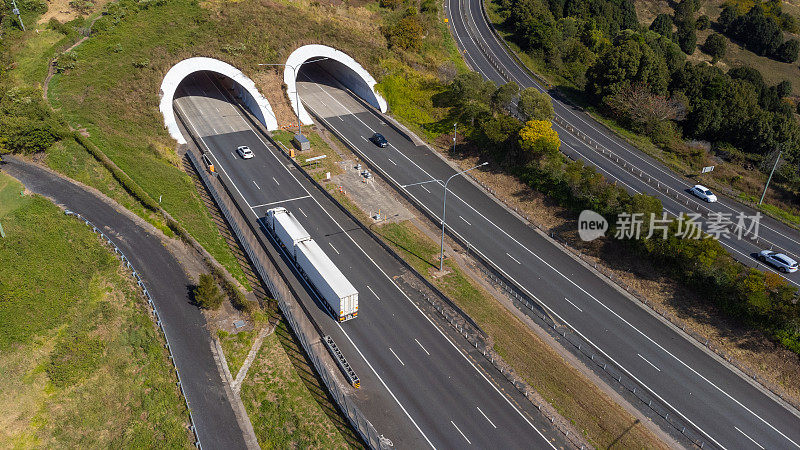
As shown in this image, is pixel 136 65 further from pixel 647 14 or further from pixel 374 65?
pixel 647 14

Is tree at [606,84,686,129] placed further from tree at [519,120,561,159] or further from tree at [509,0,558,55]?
tree at [509,0,558,55]

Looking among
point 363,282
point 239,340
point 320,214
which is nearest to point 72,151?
point 320,214

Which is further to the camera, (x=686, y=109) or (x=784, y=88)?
(x=784, y=88)

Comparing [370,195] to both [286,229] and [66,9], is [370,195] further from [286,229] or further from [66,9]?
[66,9]

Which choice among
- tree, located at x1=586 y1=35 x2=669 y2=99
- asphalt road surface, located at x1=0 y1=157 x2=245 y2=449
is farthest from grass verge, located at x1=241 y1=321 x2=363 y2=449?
tree, located at x1=586 y1=35 x2=669 y2=99

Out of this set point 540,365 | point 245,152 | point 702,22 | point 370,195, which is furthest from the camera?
point 702,22

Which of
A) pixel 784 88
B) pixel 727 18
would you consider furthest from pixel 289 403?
pixel 727 18
